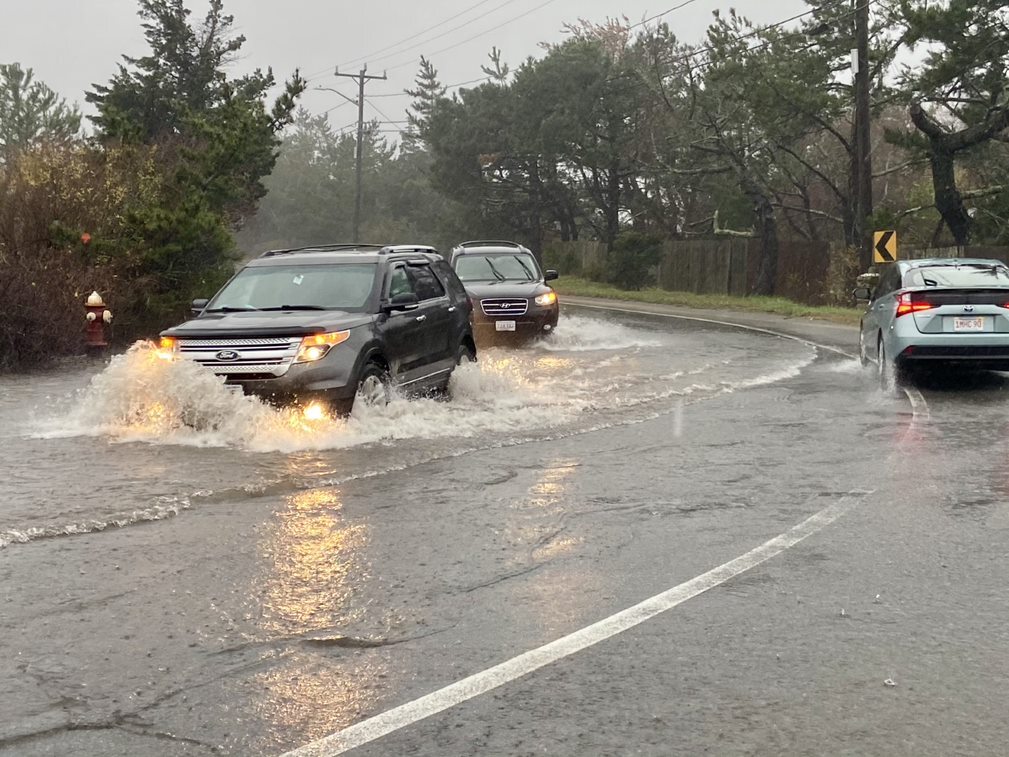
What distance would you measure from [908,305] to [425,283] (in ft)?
18.1

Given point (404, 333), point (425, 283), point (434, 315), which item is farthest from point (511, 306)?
point (404, 333)

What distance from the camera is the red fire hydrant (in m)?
17.0

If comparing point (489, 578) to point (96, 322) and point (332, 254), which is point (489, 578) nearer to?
point (332, 254)

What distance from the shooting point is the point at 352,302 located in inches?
442

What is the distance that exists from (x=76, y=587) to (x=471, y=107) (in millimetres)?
55458

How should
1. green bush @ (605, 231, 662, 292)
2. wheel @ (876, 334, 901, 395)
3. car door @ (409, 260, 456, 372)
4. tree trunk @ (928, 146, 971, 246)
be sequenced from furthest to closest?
green bush @ (605, 231, 662, 292), tree trunk @ (928, 146, 971, 246), wheel @ (876, 334, 901, 395), car door @ (409, 260, 456, 372)

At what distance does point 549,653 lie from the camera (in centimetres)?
472

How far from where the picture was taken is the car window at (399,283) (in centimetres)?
1169

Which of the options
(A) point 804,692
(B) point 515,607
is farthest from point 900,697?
(B) point 515,607

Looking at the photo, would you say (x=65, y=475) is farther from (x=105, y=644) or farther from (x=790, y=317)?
(x=790, y=317)

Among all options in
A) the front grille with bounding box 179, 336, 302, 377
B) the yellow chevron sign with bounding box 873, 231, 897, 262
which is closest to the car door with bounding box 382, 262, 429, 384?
the front grille with bounding box 179, 336, 302, 377

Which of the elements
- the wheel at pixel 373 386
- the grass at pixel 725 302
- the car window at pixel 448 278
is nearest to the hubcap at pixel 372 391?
the wheel at pixel 373 386

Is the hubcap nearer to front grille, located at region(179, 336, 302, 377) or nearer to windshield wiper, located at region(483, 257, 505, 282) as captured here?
front grille, located at region(179, 336, 302, 377)

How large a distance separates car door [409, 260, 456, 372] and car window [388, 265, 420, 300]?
0.45 ft
